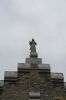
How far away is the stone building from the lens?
48.1 ft

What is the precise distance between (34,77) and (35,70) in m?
0.38

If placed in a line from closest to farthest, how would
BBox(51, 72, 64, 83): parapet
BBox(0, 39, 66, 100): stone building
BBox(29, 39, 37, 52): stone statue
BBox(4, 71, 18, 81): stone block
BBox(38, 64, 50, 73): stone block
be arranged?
BBox(0, 39, 66, 100): stone building < BBox(4, 71, 18, 81): stone block < BBox(51, 72, 64, 83): parapet < BBox(38, 64, 50, 73): stone block < BBox(29, 39, 37, 52): stone statue

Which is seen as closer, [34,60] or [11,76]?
[11,76]

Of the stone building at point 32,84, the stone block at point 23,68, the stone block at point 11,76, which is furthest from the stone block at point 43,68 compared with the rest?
the stone block at point 11,76

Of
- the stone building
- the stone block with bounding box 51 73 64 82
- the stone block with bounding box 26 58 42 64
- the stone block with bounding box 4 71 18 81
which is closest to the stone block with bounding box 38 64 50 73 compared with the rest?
the stone building

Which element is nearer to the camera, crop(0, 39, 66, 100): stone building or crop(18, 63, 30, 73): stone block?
crop(0, 39, 66, 100): stone building

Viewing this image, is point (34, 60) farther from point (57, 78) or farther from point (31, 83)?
point (57, 78)

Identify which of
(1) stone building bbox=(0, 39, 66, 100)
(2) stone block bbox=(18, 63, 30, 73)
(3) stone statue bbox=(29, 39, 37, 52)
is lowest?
(1) stone building bbox=(0, 39, 66, 100)

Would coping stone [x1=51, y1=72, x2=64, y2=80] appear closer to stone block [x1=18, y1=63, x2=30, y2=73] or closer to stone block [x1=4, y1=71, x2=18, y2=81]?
stone block [x1=18, y1=63, x2=30, y2=73]

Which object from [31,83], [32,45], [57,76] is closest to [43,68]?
[57,76]

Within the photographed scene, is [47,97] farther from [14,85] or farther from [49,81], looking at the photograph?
[14,85]

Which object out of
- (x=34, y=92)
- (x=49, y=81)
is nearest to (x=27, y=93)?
(x=34, y=92)

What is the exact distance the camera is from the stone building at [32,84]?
1467 cm

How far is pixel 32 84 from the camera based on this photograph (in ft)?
49.0
